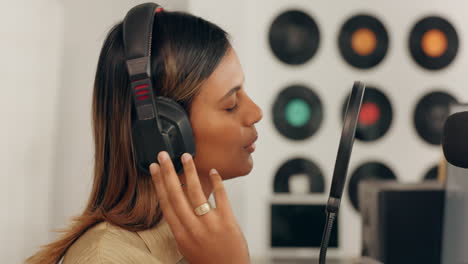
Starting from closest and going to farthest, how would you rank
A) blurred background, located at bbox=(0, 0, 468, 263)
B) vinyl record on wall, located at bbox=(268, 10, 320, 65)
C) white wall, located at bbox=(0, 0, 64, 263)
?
white wall, located at bbox=(0, 0, 64, 263) → blurred background, located at bbox=(0, 0, 468, 263) → vinyl record on wall, located at bbox=(268, 10, 320, 65)

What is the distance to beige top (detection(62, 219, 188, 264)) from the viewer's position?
59 cm

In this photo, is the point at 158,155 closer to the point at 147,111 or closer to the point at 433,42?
the point at 147,111

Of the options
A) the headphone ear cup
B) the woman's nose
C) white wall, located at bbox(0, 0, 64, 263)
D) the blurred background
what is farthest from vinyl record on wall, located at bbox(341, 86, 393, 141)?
the headphone ear cup

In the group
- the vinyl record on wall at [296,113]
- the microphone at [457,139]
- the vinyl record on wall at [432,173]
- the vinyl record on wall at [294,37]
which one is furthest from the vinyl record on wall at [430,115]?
the microphone at [457,139]

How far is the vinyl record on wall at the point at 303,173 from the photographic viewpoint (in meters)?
2.52

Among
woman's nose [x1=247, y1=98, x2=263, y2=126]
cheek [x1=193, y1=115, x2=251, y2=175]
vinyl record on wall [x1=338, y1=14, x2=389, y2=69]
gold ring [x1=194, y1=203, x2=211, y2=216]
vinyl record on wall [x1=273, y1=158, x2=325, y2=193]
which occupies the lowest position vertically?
vinyl record on wall [x1=273, y1=158, x2=325, y2=193]

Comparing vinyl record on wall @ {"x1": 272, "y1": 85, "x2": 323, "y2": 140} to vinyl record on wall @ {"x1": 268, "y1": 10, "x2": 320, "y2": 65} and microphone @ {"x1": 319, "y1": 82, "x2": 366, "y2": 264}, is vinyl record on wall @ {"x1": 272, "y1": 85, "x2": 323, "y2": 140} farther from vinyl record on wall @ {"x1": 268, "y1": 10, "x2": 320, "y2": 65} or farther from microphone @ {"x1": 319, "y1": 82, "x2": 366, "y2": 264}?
microphone @ {"x1": 319, "y1": 82, "x2": 366, "y2": 264}

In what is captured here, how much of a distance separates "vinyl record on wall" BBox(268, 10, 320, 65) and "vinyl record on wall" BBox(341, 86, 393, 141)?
Result: 1.28 feet

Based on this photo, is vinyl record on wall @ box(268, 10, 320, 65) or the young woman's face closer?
the young woman's face

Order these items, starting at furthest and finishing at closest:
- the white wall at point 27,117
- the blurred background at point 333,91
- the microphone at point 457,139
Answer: the blurred background at point 333,91
the white wall at point 27,117
the microphone at point 457,139

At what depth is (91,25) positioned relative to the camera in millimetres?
1900

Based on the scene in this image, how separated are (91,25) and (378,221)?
1.29m

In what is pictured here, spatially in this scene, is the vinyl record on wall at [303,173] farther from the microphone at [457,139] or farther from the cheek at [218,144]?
the microphone at [457,139]

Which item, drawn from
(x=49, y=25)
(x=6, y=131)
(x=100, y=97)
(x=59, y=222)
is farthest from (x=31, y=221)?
(x=100, y=97)
